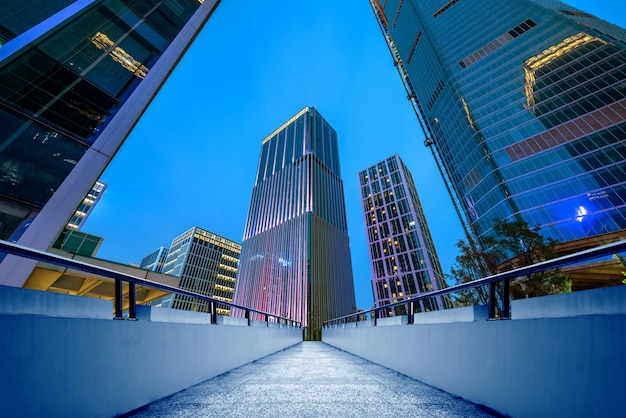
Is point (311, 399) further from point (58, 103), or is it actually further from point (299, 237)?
point (299, 237)

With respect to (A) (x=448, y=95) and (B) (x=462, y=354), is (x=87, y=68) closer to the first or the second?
(B) (x=462, y=354)

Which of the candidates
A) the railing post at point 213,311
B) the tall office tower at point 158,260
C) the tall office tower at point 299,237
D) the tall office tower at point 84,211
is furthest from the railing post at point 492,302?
the tall office tower at point 158,260

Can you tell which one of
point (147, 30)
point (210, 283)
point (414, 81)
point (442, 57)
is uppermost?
point (414, 81)

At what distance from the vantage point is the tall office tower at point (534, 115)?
27.8 metres

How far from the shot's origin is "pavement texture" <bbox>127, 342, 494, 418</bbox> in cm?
254

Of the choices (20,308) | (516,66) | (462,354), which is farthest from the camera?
(516,66)

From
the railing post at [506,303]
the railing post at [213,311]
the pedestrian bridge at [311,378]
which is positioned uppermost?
the railing post at [213,311]

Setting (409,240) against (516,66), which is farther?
(409,240)

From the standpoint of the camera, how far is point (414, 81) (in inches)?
2665

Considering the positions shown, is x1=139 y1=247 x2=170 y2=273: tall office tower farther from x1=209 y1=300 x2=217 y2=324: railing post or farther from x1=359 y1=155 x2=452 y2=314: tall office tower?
x1=209 y1=300 x2=217 y2=324: railing post

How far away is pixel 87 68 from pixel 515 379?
9280mm

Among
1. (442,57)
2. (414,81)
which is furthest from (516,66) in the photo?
(414,81)

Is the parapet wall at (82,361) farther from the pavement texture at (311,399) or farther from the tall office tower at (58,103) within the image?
the tall office tower at (58,103)

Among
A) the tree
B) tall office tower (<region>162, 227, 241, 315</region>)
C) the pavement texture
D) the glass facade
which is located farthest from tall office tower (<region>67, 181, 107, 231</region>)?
the tree
